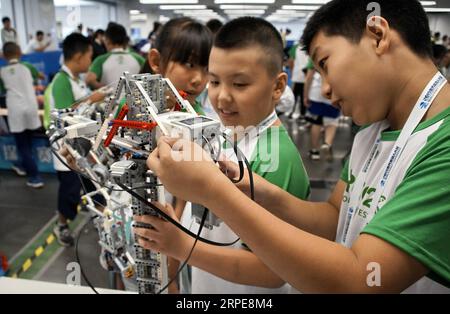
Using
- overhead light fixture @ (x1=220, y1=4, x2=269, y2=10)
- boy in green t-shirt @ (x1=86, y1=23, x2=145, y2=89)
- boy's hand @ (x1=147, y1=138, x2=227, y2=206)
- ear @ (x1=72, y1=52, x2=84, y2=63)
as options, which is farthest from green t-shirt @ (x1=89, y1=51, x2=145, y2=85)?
ear @ (x1=72, y1=52, x2=84, y2=63)

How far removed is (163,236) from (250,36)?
46 centimetres

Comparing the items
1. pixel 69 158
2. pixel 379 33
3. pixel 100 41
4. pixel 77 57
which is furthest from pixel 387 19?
pixel 77 57

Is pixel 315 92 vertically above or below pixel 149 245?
above

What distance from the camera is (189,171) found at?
18.8 inches

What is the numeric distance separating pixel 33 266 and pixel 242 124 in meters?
1.91

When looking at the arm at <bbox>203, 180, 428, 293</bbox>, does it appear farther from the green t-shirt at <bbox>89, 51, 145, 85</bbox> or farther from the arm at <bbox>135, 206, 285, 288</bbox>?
the green t-shirt at <bbox>89, 51, 145, 85</bbox>

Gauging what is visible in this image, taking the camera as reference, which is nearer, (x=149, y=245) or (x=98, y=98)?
(x=149, y=245)

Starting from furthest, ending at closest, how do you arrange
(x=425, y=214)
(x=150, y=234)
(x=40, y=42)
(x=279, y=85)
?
(x=40, y=42)
(x=279, y=85)
(x=150, y=234)
(x=425, y=214)

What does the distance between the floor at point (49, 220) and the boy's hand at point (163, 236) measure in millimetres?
292

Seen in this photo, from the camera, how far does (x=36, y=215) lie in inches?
107

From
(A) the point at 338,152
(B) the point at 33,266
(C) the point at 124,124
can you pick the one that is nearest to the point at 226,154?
(C) the point at 124,124

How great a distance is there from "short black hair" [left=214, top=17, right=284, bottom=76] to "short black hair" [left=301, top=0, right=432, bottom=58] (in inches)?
7.0

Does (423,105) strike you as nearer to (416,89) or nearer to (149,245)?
(416,89)
